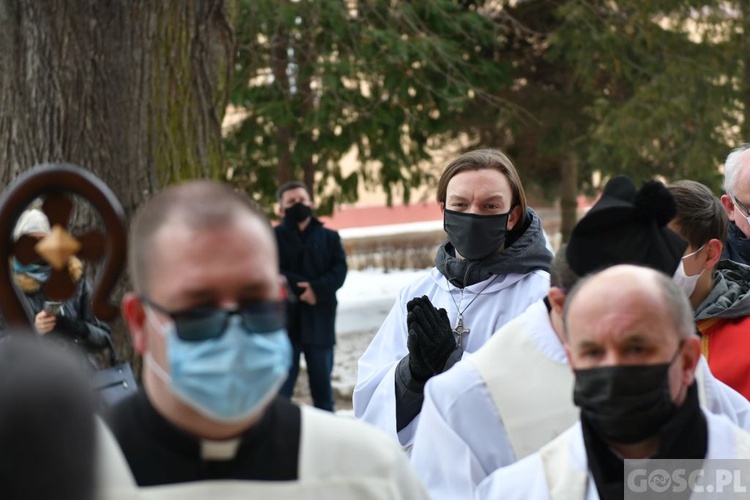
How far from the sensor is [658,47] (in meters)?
13.1

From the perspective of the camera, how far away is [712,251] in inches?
158

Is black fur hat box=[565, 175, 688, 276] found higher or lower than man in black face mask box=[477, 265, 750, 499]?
higher

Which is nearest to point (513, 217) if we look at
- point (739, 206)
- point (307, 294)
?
point (739, 206)

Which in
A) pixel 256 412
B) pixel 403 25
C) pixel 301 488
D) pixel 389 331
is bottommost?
pixel 389 331

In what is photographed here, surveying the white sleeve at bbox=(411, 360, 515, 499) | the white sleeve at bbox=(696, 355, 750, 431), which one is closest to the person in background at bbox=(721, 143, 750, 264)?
the white sleeve at bbox=(696, 355, 750, 431)

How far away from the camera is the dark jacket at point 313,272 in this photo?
897 cm

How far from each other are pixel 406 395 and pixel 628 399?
65.0 inches

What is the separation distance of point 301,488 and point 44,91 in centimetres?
444

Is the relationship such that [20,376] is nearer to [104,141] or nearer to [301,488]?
[301,488]

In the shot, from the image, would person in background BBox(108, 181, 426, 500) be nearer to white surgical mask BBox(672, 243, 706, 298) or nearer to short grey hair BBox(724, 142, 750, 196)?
white surgical mask BBox(672, 243, 706, 298)

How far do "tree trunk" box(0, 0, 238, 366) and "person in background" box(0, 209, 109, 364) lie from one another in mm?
875

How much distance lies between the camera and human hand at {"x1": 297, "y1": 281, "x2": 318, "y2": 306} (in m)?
8.94

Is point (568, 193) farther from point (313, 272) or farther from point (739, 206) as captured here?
point (739, 206)

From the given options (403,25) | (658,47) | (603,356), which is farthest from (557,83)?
(603,356)
